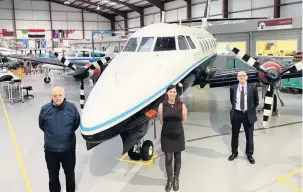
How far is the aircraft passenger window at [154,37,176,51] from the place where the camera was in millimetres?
7816

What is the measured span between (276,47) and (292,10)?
5923 millimetres

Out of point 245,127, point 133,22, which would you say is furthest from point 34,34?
point 245,127

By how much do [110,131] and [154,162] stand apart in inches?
76.0

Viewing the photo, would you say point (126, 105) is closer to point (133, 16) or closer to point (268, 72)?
point (268, 72)

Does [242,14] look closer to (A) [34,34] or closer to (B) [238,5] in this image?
(B) [238,5]

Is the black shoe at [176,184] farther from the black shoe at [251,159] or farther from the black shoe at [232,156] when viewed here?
the black shoe at [251,159]

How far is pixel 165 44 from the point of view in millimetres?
7984

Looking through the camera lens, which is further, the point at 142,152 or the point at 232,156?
the point at 232,156

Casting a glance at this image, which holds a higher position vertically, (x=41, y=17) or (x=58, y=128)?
(x=41, y=17)

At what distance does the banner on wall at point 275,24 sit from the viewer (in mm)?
17828

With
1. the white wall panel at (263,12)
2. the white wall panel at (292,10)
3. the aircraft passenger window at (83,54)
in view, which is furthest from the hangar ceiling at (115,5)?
the white wall panel at (292,10)

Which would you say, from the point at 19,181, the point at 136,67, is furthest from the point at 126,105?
the point at 19,181

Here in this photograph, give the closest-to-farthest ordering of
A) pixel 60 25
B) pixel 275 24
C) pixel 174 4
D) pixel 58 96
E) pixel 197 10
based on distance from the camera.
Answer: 1. pixel 58 96
2. pixel 275 24
3. pixel 197 10
4. pixel 174 4
5. pixel 60 25

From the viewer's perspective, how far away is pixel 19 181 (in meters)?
6.17
